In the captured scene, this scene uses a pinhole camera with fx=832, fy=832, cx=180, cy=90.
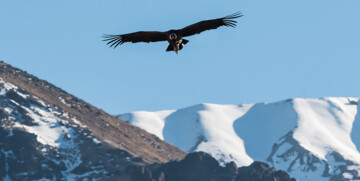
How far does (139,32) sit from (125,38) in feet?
3.75

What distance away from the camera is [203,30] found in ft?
125

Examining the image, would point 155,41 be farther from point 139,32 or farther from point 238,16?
point 238,16

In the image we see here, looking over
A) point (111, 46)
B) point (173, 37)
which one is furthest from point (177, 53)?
point (111, 46)

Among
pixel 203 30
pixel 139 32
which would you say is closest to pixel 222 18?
pixel 203 30

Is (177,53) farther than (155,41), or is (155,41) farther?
(155,41)

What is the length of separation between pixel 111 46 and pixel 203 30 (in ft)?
14.1

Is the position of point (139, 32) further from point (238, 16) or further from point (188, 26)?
point (238, 16)

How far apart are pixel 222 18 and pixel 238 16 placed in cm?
203

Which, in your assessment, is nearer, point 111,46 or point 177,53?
point 177,53

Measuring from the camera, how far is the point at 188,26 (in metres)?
38.2

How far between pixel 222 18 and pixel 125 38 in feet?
15.3

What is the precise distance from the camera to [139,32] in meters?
38.3

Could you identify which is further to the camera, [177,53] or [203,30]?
[203,30]

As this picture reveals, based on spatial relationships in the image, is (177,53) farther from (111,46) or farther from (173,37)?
(111,46)
